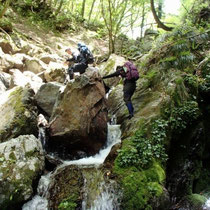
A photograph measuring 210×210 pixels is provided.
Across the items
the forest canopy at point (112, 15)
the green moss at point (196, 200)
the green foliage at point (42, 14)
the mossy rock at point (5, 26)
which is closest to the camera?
the green moss at point (196, 200)

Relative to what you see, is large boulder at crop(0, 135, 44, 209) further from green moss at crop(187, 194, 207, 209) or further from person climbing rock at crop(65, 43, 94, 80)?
green moss at crop(187, 194, 207, 209)

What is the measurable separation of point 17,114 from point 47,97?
156cm

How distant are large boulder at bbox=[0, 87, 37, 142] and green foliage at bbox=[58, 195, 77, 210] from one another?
3113 millimetres

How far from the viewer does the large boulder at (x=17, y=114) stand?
23.7 ft

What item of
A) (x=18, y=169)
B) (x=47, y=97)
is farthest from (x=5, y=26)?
(x=18, y=169)

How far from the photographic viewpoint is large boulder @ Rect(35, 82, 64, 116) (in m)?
8.71

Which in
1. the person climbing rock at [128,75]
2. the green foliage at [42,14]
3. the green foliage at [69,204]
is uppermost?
the green foliage at [42,14]

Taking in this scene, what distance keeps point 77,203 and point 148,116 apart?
3.77 m

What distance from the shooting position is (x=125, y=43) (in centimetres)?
2086

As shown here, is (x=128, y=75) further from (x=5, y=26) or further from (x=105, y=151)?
(x=5, y=26)

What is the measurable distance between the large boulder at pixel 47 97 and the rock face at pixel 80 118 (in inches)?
48.7

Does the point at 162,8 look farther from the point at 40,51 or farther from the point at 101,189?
the point at 101,189

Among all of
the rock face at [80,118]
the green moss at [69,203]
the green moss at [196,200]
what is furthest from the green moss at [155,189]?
the rock face at [80,118]

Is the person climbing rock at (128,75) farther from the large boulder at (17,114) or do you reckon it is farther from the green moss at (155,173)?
the large boulder at (17,114)
